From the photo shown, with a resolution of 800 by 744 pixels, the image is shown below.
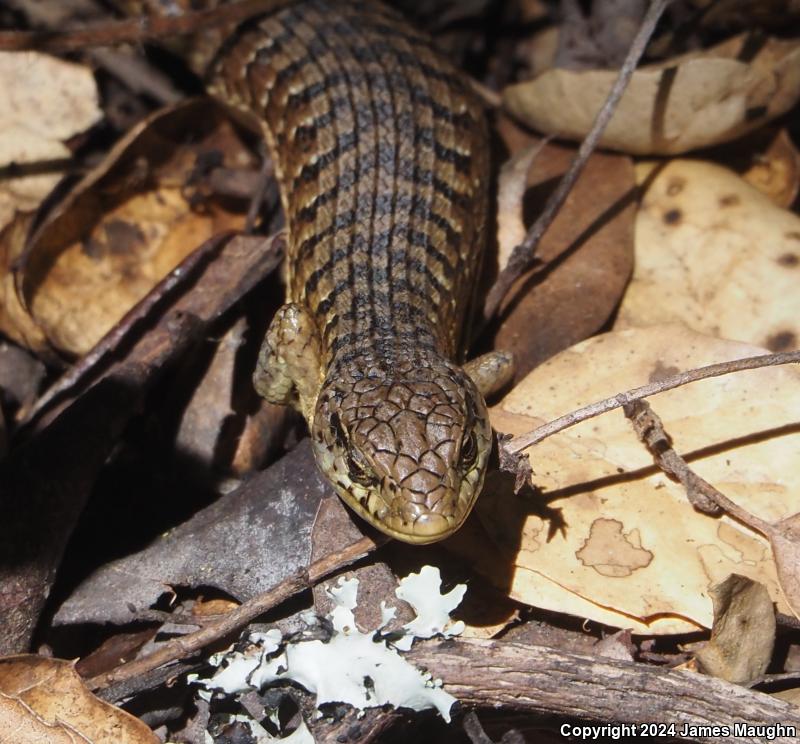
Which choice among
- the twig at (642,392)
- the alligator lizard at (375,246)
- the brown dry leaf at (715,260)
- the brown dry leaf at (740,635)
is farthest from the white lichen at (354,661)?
the brown dry leaf at (715,260)

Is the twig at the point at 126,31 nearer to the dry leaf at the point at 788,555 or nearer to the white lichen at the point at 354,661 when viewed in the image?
the white lichen at the point at 354,661

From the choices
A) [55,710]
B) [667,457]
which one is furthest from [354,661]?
[667,457]

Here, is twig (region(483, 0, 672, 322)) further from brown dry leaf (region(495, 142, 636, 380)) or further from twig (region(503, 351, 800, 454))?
twig (region(503, 351, 800, 454))

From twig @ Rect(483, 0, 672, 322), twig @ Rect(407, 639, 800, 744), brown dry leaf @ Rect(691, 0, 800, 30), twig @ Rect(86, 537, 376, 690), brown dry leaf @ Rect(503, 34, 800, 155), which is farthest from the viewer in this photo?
brown dry leaf @ Rect(691, 0, 800, 30)

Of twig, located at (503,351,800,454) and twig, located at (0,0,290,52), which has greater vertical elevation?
twig, located at (0,0,290,52)

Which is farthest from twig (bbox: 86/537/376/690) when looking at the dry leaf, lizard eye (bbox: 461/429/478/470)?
the dry leaf

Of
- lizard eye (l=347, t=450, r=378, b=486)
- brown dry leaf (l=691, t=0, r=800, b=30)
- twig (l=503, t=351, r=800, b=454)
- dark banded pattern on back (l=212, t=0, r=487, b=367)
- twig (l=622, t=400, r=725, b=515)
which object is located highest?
brown dry leaf (l=691, t=0, r=800, b=30)

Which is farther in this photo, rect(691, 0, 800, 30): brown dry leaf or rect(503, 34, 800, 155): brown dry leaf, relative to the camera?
rect(691, 0, 800, 30): brown dry leaf
